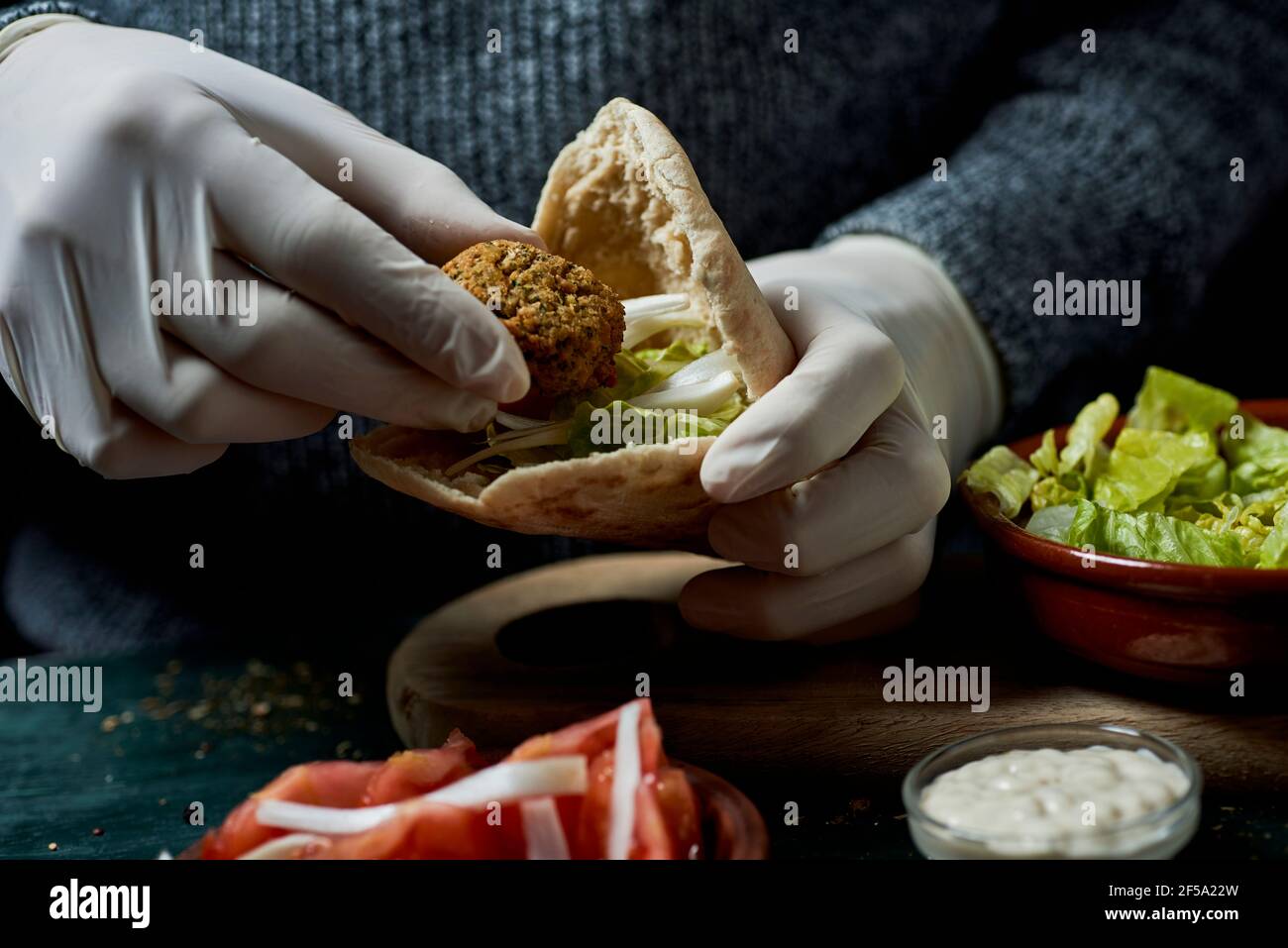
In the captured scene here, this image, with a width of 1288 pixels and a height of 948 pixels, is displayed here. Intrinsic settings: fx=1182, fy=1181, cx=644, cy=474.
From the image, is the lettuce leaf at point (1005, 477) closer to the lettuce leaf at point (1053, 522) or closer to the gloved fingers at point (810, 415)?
the lettuce leaf at point (1053, 522)

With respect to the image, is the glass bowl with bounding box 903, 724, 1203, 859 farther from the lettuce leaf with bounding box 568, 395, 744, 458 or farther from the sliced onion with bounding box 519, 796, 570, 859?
the lettuce leaf with bounding box 568, 395, 744, 458

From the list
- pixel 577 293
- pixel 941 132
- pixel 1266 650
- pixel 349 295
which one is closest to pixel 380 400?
pixel 349 295

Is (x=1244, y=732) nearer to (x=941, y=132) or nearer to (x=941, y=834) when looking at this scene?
(x=941, y=834)

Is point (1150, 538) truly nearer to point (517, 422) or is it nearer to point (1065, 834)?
point (1065, 834)

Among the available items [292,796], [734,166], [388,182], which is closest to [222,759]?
[292,796]

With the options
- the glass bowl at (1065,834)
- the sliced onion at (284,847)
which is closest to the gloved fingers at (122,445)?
the sliced onion at (284,847)

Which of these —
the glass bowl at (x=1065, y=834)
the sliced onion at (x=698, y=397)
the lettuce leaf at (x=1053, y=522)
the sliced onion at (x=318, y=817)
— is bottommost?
the glass bowl at (x=1065, y=834)
